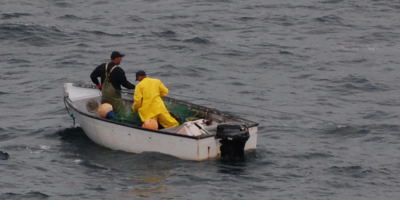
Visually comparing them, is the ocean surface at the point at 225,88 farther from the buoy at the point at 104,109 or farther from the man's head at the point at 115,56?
the man's head at the point at 115,56

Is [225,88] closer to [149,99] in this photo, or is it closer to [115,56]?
[115,56]

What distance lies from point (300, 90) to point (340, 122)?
12.6ft

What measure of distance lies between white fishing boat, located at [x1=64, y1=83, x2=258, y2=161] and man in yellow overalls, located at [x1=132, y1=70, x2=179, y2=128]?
1.33 ft

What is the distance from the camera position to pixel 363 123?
26.4 m

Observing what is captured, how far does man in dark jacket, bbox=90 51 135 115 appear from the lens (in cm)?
2370

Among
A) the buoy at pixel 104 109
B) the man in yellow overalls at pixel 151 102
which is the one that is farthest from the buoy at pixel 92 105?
the man in yellow overalls at pixel 151 102

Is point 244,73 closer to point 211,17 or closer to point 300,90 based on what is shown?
point 300,90

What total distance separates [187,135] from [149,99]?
1550 mm

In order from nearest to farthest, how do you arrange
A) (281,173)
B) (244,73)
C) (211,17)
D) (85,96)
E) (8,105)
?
(281,173)
(85,96)
(8,105)
(244,73)
(211,17)

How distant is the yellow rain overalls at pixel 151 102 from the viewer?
75.6ft

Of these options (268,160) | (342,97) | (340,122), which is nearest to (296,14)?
(342,97)

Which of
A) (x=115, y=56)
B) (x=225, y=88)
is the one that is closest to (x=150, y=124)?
(x=115, y=56)

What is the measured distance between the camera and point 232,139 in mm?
22109

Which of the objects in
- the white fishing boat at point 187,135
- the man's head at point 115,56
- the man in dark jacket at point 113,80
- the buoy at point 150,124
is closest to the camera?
the white fishing boat at point 187,135
